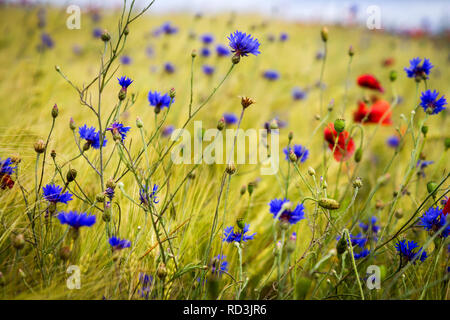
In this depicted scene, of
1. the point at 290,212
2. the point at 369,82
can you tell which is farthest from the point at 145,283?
the point at 369,82

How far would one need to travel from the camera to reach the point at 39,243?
2.25 ft

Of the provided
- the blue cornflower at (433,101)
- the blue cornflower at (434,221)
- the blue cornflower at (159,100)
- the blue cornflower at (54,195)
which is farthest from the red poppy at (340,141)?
the blue cornflower at (54,195)

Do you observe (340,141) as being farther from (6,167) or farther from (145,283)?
(6,167)

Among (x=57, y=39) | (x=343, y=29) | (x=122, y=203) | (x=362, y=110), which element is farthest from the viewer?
(x=343, y=29)

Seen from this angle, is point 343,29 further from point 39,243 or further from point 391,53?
point 39,243

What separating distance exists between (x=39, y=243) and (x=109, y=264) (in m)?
0.15

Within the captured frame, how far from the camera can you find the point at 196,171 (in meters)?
1.03

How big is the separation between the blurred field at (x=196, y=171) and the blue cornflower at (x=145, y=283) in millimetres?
14

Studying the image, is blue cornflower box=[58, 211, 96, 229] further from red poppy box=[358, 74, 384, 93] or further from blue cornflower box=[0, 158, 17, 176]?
red poppy box=[358, 74, 384, 93]

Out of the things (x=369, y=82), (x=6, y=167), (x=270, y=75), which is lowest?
(x=6, y=167)

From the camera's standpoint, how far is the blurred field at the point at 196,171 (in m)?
0.67

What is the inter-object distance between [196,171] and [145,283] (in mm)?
409
